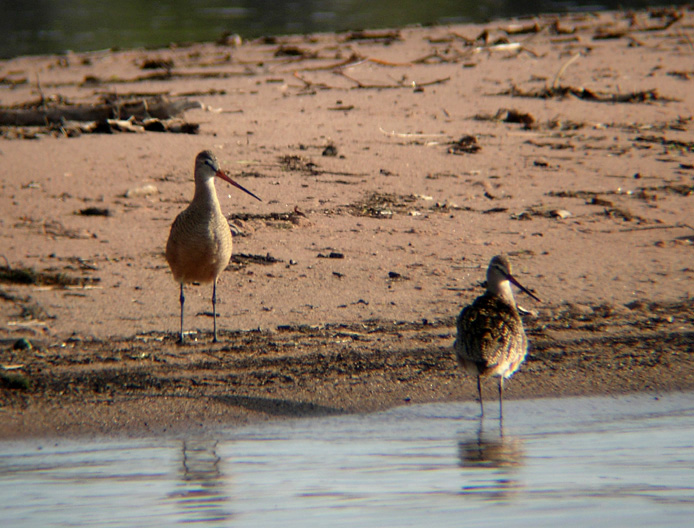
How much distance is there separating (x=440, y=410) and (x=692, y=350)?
6.37 ft

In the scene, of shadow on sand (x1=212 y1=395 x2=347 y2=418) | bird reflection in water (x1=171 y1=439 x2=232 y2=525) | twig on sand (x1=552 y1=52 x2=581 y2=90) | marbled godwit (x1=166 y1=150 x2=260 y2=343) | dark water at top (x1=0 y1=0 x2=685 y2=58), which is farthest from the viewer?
Answer: dark water at top (x1=0 y1=0 x2=685 y2=58)

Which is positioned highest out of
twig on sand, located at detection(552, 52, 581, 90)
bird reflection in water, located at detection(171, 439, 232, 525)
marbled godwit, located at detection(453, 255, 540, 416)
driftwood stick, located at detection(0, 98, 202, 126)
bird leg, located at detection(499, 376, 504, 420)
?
twig on sand, located at detection(552, 52, 581, 90)

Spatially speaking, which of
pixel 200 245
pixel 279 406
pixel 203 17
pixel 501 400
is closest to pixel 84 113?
pixel 200 245

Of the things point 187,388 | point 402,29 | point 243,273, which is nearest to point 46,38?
point 402,29

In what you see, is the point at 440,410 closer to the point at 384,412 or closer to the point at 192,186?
the point at 384,412

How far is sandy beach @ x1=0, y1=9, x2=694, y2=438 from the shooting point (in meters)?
6.11

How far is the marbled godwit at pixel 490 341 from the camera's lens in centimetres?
553

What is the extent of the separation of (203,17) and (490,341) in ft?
72.0

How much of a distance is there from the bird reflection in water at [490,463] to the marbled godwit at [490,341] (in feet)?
1.16

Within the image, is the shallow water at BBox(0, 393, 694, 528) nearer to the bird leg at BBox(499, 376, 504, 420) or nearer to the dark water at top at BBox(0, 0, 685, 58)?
the bird leg at BBox(499, 376, 504, 420)

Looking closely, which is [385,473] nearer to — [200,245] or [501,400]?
[501,400]

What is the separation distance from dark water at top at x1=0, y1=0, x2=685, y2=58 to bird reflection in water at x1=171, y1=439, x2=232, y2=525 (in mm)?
15545

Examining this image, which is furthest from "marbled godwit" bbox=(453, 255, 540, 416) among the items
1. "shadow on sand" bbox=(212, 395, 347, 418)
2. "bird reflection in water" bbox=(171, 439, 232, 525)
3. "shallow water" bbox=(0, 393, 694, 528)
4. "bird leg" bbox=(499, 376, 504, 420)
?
"bird reflection in water" bbox=(171, 439, 232, 525)

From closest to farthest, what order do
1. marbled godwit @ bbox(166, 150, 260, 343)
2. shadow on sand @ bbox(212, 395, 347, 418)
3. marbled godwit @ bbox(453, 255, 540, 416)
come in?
marbled godwit @ bbox(453, 255, 540, 416) < shadow on sand @ bbox(212, 395, 347, 418) < marbled godwit @ bbox(166, 150, 260, 343)
